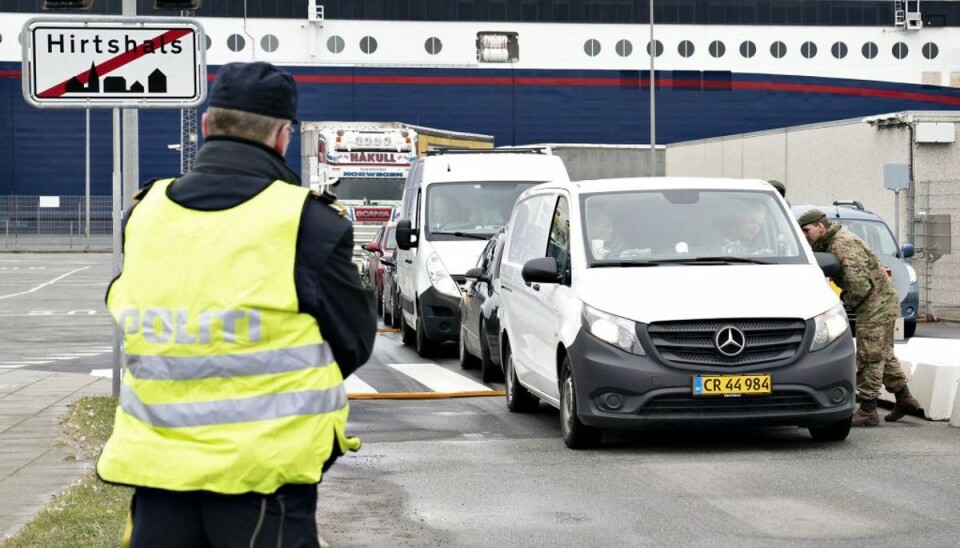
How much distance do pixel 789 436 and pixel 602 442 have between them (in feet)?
4.11

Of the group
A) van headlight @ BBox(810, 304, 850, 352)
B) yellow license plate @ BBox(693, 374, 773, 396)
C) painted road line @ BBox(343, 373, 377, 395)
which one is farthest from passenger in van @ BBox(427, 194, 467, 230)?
yellow license plate @ BBox(693, 374, 773, 396)

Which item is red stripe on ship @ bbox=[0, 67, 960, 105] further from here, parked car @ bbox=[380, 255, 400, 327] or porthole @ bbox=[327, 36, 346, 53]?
parked car @ bbox=[380, 255, 400, 327]

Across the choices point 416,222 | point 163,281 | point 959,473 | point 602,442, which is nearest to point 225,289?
point 163,281

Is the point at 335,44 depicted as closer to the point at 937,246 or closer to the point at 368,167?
the point at 368,167

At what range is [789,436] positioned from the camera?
→ 11148 millimetres

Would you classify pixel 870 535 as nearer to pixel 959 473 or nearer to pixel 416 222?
pixel 959 473

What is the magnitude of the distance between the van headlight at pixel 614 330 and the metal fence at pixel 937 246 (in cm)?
1620

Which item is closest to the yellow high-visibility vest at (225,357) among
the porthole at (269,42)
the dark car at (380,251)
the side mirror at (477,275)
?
the side mirror at (477,275)

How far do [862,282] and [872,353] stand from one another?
0.49 meters

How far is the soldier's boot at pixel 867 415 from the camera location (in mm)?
11609

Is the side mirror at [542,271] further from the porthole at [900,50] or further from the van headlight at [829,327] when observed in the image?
the porthole at [900,50]

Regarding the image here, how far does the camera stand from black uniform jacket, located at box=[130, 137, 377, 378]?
12.3ft

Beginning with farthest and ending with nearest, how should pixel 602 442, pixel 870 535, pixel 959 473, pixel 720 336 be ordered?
1. pixel 602 442
2. pixel 720 336
3. pixel 959 473
4. pixel 870 535

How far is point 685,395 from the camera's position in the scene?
398 inches
